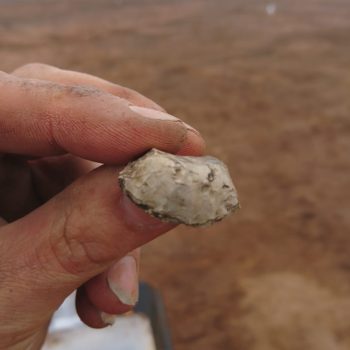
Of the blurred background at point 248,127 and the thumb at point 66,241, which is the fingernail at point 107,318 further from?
the blurred background at point 248,127

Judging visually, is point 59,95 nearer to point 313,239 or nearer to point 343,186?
point 313,239

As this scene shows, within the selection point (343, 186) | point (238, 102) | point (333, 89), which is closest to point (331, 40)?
point (333, 89)

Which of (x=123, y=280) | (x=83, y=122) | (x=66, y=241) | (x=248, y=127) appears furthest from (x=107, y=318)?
(x=248, y=127)

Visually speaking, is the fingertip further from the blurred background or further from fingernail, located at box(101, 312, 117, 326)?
the blurred background

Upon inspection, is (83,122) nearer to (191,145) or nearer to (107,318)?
(191,145)

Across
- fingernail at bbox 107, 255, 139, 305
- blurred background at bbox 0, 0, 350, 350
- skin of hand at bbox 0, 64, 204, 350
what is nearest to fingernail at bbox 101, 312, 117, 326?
fingernail at bbox 107, 255, 139, 305
